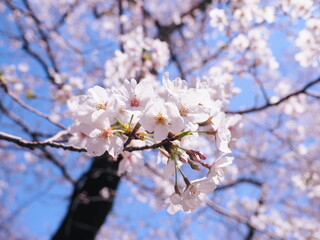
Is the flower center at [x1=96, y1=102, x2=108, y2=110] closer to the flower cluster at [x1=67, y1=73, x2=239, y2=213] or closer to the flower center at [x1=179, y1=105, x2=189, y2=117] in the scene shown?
the flower cluster at [x1=67, y1=73, x2=239, y2=213]

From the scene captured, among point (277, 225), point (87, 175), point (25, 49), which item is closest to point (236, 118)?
point (87, 175)

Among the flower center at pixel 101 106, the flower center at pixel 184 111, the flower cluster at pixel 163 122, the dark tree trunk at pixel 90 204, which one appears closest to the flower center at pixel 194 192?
the flower cluster at pixel 163 122

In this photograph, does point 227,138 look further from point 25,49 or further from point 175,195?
point 25,49

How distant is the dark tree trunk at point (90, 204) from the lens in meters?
3.67

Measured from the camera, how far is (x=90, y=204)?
158 inches

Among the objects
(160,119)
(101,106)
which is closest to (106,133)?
(101,106)

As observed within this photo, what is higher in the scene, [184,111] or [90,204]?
[90,204]

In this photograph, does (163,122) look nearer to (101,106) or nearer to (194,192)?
(101,106)

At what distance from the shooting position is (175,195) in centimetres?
123

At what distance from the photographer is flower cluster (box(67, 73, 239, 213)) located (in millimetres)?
1026

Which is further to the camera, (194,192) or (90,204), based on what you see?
(90,204)

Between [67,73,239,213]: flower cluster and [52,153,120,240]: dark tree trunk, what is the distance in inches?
89.9

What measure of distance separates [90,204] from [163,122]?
134 inches

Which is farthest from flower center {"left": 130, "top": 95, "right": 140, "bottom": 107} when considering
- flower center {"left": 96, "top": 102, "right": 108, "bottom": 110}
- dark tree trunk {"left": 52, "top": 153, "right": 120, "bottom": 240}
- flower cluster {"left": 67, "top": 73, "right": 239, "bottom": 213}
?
dark tree trunk {"left": 52, "top": 153, "right": 120, "bottom": 240}
